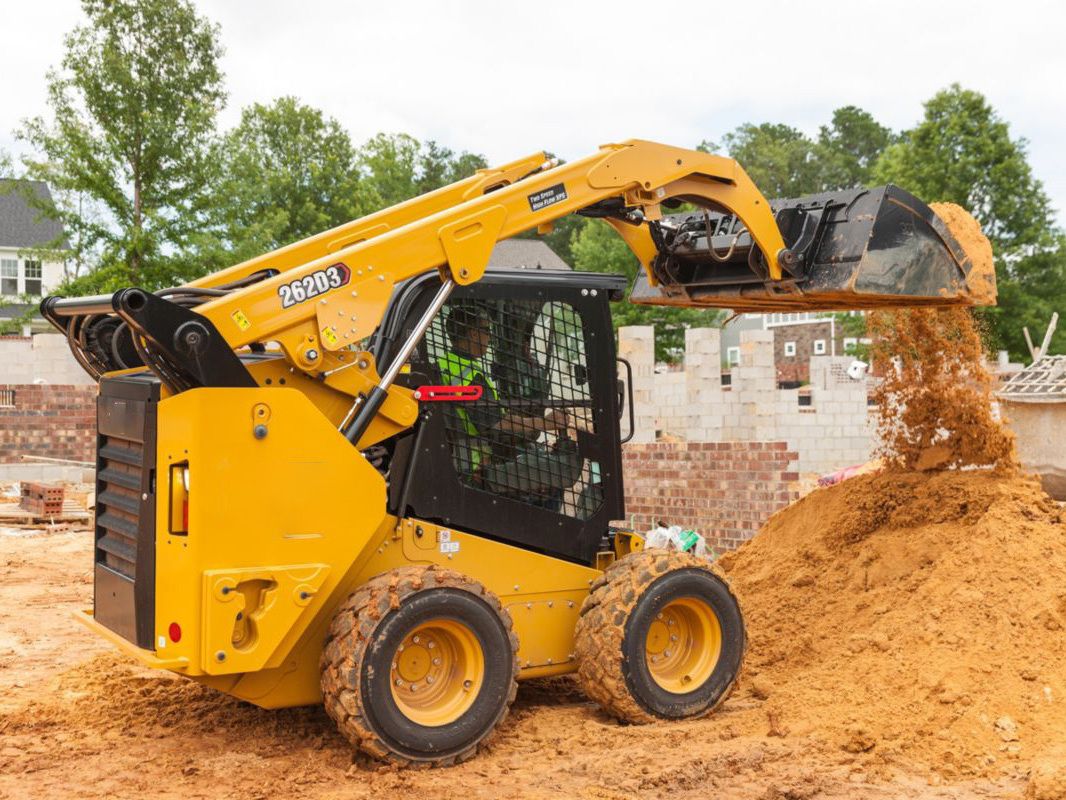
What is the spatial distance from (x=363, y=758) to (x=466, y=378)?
1.98 meters

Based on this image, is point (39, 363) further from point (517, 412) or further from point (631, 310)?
point (631, 310)

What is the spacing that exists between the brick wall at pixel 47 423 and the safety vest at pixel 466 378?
17131mm

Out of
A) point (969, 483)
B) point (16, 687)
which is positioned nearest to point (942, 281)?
point (969, 483)

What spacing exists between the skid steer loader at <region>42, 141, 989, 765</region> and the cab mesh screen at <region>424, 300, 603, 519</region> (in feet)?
0.04

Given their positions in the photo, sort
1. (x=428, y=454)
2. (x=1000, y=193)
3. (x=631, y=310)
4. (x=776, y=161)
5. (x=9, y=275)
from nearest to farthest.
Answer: (x=428, y=454) < (x=1000, y=193) < (x=631, y=310) < (x=9, y=275) < (x=776, y=161)

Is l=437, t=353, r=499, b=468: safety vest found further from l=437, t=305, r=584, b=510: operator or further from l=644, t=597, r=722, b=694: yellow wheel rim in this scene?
l=644, t=597, r=722, b=694: yellow wheel rim

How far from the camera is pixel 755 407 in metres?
19.6

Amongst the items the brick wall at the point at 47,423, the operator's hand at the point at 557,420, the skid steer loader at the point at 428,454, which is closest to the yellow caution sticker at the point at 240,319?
the skid steer loader at the point at 428,454

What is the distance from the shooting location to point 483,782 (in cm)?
539

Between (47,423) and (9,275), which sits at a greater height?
(9,275)

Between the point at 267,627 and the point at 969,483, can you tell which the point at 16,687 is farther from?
the point at 969,483

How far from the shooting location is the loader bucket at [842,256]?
22.9 feet

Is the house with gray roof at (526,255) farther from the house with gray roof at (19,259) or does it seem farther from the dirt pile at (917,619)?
the dirt pile at (917,619)

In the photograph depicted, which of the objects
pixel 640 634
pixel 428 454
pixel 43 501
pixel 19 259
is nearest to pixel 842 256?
pixel 640 634
